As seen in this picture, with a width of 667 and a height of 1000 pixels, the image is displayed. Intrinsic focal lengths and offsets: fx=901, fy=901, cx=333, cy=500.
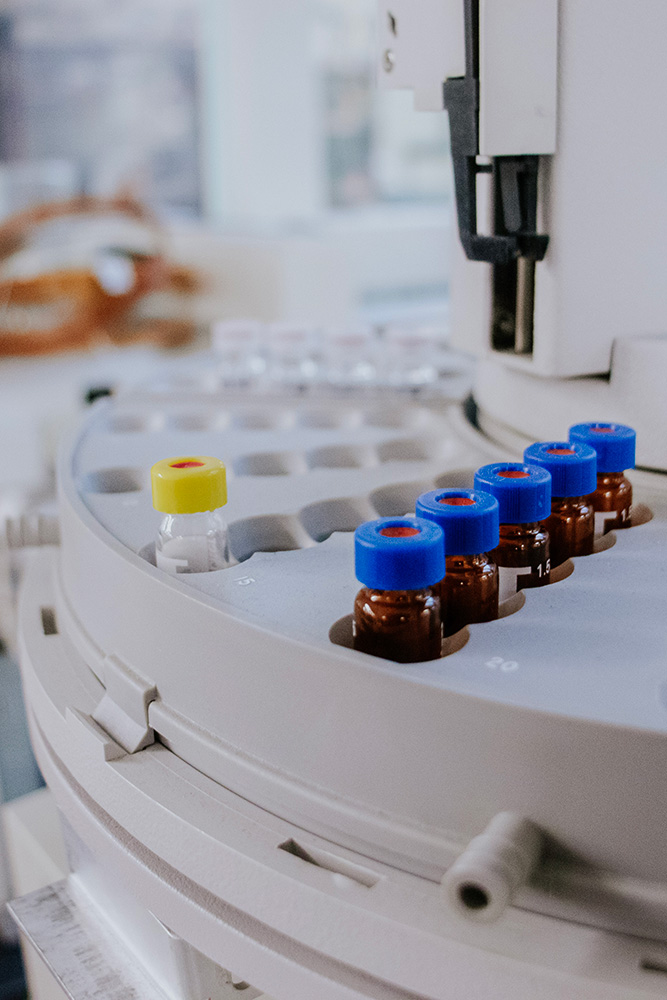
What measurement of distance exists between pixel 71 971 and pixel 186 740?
0.22 meters

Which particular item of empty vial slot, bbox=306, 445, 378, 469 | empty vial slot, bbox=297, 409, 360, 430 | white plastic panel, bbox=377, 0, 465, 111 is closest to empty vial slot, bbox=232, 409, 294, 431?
empty vial slot, bbox=297, 409, 360, 430

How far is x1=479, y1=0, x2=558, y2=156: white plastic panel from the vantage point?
0.68 m

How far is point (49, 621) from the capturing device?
81 centimetres

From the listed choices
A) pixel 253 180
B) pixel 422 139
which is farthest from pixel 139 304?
pixel 422 139

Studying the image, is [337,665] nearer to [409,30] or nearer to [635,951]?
[635,951]

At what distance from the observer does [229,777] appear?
21.2 inches

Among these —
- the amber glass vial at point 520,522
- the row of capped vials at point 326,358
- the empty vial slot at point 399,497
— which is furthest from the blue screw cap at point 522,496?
the row of capped vials at point 326,358

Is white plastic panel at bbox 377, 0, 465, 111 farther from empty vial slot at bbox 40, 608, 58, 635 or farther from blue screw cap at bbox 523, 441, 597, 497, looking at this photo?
empty vial slot at bbox 40, 608, 58, 635

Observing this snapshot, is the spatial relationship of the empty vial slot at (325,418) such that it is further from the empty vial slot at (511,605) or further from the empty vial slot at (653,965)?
the empty vial slot at (653,965)

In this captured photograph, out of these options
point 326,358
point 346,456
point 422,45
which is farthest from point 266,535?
point 326,358

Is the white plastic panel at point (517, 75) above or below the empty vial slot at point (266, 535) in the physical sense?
above

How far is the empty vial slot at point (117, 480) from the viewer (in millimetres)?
856

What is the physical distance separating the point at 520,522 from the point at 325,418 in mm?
481

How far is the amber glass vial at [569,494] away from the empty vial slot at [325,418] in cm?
39
